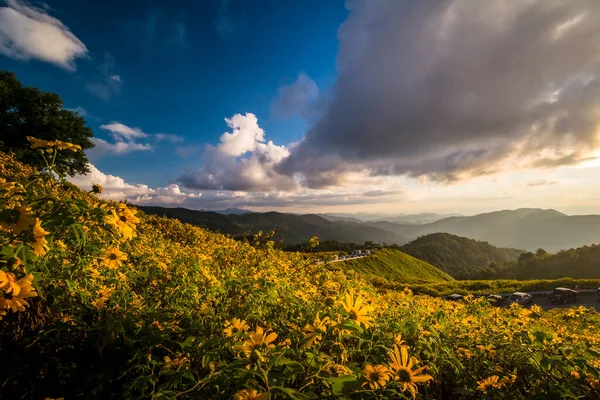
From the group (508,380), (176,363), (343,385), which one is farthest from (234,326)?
(508,380)

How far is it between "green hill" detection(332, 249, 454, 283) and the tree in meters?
32.3

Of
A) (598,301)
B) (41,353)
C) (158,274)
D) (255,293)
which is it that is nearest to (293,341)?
(255,293)

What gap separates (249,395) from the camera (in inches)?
Answer: 50.9

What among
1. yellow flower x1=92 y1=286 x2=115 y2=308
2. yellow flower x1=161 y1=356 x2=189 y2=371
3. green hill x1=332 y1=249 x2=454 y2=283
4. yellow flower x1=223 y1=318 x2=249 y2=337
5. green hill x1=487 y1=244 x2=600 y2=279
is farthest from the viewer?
green hill x1=487 y1=244 x2=600 y2=279

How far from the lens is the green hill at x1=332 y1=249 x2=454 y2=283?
133 feet

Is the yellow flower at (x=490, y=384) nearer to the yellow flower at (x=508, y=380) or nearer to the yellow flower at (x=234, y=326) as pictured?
the yellow flower at (x=508, y=380)

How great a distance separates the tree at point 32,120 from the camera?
2219cm

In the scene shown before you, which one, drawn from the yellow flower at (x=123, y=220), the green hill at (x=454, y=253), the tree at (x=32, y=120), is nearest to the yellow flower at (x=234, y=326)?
the yellow flower at (x=123, y=220)

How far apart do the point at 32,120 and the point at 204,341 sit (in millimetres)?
31199

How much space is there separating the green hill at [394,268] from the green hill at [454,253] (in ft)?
206

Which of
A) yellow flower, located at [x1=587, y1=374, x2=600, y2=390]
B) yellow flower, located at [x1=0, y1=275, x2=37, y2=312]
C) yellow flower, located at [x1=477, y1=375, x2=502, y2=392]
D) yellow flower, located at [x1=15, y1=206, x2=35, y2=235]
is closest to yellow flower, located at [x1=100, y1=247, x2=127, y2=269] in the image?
yellow flower, located at [x1=0, y1=275, x2=37, y2=312]

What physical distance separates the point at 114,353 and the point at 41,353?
0.67m

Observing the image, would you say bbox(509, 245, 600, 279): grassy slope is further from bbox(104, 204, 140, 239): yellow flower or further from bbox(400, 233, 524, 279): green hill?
bbox(104, 204, 140, 239): yellow flower

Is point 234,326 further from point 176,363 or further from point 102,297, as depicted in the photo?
point 102,297
